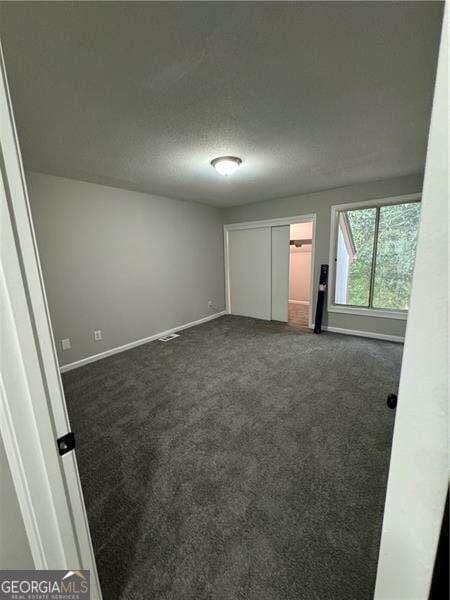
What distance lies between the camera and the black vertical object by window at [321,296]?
3.88 metres

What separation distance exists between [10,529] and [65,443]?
0.78ft

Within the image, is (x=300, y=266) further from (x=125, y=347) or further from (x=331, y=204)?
(x=125, y=347)

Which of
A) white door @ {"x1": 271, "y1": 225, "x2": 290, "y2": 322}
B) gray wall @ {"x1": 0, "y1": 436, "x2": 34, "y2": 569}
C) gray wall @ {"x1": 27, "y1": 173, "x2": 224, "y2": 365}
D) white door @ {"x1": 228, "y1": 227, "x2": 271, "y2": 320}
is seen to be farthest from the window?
gray wall @ {"x1": 0, "y1": 436, "x2": 34, "y2": 569}

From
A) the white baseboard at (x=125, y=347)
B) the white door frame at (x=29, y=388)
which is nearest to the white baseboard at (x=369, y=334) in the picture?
the white baseboard at (x=125, y=347)

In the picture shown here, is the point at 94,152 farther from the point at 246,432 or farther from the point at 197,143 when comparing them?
the point at 246,432

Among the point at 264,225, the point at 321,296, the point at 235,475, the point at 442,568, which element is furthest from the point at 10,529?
the point at 264,225

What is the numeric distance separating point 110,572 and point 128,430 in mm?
918

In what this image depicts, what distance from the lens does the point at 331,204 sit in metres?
3.77

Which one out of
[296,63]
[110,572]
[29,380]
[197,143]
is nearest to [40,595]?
[110,572]

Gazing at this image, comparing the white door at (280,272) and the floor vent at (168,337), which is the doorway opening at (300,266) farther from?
the floor vent at (168,337)

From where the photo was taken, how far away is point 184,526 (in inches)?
48.4

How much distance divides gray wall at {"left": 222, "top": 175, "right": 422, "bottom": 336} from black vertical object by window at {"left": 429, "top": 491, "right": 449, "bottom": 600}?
3643 millimetres

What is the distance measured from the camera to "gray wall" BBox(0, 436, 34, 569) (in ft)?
2.04

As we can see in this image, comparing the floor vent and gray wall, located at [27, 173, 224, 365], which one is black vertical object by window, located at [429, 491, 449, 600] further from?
the floor vent
